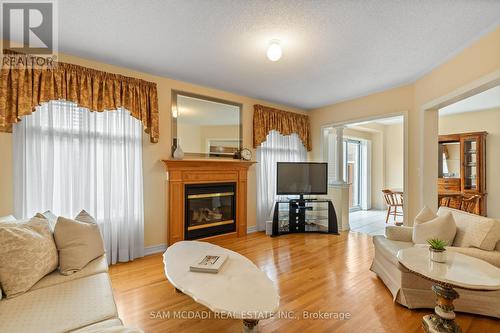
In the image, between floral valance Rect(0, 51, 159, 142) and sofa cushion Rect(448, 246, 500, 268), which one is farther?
floral valance Rect(0, 51, 159, 142)

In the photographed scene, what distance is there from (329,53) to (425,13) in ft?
2.99

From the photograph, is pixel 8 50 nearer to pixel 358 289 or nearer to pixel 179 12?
pixel 179 12

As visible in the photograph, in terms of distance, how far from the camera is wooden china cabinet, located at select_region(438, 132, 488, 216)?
5242 mm

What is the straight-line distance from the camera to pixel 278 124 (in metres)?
4.90

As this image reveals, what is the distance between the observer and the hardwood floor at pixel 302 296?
74.8 inches

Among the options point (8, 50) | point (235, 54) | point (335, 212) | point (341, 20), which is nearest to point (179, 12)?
point (235, 54)

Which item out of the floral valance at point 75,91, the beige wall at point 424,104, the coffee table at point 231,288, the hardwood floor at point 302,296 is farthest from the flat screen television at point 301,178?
the coffee table at point 231,288

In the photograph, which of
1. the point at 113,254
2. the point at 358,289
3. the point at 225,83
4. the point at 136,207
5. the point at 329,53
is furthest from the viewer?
the point at 225,83

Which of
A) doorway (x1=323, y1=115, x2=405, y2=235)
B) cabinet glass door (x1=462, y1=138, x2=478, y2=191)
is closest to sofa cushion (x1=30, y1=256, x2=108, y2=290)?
doorway (x1=323, y1=115, x2=405, y2=235)

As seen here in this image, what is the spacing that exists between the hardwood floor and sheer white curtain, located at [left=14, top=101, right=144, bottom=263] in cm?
54

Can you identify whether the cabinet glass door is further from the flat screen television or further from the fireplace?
the fireplace

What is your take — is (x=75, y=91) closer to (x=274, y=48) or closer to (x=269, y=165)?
(x=274, y=48)

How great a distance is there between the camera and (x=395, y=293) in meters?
2.21

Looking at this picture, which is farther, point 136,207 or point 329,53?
point 136,207
